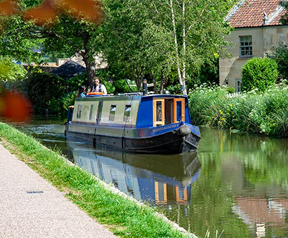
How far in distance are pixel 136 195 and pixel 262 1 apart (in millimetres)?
28712

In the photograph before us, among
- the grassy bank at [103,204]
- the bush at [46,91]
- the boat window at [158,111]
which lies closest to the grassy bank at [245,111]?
the boat window at [158,111]

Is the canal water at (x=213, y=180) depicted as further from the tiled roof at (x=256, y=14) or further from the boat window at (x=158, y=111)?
the tiled roof at (x=256, y=14)

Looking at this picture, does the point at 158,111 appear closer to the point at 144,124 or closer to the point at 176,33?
the point at 144,124

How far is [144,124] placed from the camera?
19016 mm

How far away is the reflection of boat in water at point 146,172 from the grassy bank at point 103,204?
1.33m

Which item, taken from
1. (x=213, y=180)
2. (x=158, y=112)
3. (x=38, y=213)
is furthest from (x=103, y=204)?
(x=158, y=112)

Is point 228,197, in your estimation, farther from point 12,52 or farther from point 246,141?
point 12,52

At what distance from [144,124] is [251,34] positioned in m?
19.5

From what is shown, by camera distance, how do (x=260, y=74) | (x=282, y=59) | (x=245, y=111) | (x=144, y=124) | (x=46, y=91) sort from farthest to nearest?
(x=46, y=91) → (x=282, y=59) → (x=260, y=74) → (x=245, y=111) → (x=144, y=124)

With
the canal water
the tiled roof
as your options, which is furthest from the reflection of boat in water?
the tiled roof

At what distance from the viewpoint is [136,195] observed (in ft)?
37.9

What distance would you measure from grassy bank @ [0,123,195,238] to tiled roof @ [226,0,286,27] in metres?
25.5

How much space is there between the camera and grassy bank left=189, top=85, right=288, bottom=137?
22938 mm

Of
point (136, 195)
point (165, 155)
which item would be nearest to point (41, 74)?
point (165, 155)
